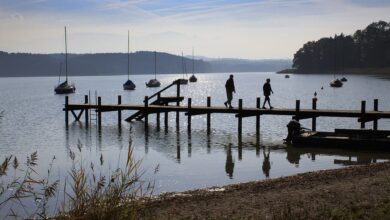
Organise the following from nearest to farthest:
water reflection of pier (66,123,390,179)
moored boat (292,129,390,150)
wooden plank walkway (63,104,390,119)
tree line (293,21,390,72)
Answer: water reflection of pier (66,123,390,179) → moored boat (292,129,390,150) → wooden plank walkway (63,104,390,119) → tree line (293,21,390,72)

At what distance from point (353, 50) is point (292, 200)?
173m

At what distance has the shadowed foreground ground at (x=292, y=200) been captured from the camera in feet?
31.7

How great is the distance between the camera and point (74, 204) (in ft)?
23.0

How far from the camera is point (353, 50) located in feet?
577

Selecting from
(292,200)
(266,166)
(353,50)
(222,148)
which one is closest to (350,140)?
(266,166)

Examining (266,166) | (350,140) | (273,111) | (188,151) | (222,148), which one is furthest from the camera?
(273,111)

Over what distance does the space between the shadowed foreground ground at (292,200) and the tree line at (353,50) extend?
15803cm

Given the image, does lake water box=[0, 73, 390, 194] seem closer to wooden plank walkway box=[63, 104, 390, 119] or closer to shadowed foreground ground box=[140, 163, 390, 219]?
wooden plank walkway box=[63, 104, 390, 119]

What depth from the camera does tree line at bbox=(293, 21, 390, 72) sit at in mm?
164750

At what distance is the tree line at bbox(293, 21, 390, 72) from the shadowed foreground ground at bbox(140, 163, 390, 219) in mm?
158025

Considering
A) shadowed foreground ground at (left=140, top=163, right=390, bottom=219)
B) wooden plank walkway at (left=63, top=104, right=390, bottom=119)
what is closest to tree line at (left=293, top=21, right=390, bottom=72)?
wooden plank walkway at (left=63, top=104, right=390, bottom=119)

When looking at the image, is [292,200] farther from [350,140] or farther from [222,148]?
[222,148]

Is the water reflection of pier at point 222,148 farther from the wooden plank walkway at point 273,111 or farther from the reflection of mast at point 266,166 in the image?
the wooden plank walkway at point 273,111

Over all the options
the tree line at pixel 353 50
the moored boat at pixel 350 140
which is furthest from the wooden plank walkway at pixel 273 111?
the tree line at pixel 353 50
